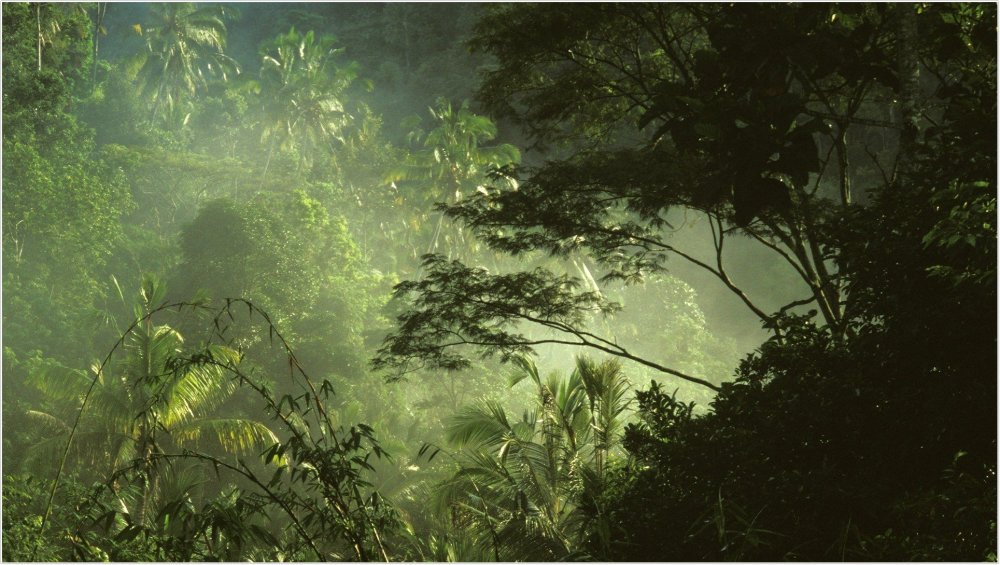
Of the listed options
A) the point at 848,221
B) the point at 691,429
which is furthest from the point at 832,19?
the point at 691,429

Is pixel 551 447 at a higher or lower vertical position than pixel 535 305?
lower

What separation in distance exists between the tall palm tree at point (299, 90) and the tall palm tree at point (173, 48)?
5.01m

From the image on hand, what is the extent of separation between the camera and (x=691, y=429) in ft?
17.0

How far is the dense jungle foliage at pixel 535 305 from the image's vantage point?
401 centimetres

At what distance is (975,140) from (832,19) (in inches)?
110

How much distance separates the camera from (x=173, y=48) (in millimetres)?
32156

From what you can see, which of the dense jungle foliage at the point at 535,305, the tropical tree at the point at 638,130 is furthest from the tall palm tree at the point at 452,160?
the tropical tree at the point at 638,130

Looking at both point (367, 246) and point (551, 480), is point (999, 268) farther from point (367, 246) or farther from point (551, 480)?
point (367, 246)

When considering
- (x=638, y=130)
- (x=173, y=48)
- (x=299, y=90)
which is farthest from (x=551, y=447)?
(x=173, y=48)

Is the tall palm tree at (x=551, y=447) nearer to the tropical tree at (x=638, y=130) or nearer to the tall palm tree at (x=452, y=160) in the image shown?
the tropical tree at (x=638, y=130)

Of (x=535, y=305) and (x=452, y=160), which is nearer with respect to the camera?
(x=535, y=305)

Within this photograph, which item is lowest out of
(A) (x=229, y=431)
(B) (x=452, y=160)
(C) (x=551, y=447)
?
(C) (x=551, y=447)

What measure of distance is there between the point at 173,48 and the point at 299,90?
261 inches

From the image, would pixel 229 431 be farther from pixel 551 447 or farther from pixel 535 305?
pixel 535 305
